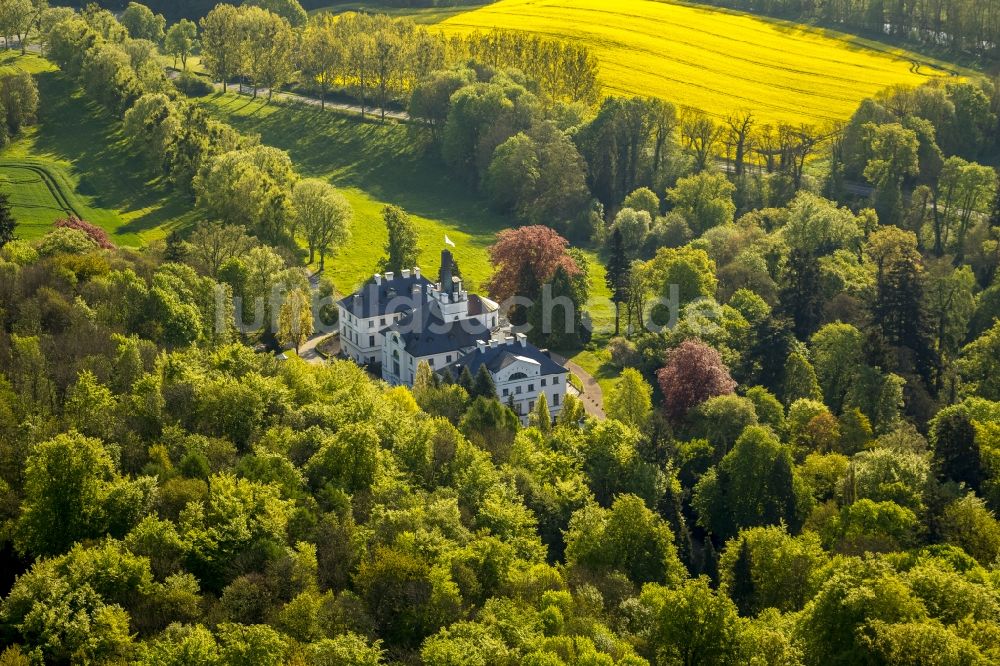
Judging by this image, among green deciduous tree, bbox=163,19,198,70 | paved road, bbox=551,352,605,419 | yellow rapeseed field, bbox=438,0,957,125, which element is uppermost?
yellow rapeseed field, bbox=438,0,957,125

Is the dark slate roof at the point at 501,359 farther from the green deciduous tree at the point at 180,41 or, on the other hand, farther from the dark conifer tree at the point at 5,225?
the green deciduous tree at the point at 180,41

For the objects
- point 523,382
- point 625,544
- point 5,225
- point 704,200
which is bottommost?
point 523,382

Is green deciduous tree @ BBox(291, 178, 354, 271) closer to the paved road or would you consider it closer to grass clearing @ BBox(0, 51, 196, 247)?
grass clearing @ BBox(0, 51, 196, 247)

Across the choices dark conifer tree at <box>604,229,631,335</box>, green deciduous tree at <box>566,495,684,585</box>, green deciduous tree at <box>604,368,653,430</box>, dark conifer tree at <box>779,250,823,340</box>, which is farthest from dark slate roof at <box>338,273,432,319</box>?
green deciduous tree at <box>566,495,684,585</box>

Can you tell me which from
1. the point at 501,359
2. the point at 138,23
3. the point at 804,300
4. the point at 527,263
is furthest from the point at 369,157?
the point at 804,300

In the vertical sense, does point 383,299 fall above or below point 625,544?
above

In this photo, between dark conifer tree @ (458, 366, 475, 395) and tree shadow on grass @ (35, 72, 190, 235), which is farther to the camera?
tree shadow on grass @ (35, 72, 190, 235)

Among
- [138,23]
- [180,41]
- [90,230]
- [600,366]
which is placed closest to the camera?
[600,366]

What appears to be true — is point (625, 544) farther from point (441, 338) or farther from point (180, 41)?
point (180, 41)
